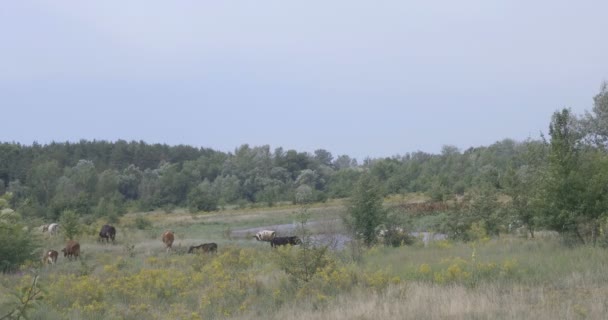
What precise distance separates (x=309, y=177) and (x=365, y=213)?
78377mm

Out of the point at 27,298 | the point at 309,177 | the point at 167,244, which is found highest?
the point at 309,177

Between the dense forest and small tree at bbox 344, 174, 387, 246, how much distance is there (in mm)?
4035

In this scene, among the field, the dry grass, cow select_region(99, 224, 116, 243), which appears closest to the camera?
the dry grass

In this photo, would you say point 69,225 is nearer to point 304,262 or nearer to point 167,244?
point 167,244

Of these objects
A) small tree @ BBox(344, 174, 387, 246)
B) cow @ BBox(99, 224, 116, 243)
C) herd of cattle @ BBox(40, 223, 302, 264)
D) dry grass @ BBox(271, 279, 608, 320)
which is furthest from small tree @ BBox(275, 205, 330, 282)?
cow @ BBox(99, 224, 116, 243)

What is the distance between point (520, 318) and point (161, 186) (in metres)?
87.7

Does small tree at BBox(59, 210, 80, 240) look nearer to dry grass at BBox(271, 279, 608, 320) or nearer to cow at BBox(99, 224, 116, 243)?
cow at BBox(99, 224, 116, 243)

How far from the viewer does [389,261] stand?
53.9 ft

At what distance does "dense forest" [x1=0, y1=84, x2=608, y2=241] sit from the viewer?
52.1 ft

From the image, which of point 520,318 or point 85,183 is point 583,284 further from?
point 85,183

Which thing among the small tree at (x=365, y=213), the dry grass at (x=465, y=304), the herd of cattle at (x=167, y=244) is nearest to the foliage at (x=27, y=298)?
the dry grass at (x=465, y=304)

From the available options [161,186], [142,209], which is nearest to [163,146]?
[161,186]

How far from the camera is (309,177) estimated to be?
101m

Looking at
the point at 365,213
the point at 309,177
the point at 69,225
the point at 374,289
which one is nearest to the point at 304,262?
the point at 374,289
